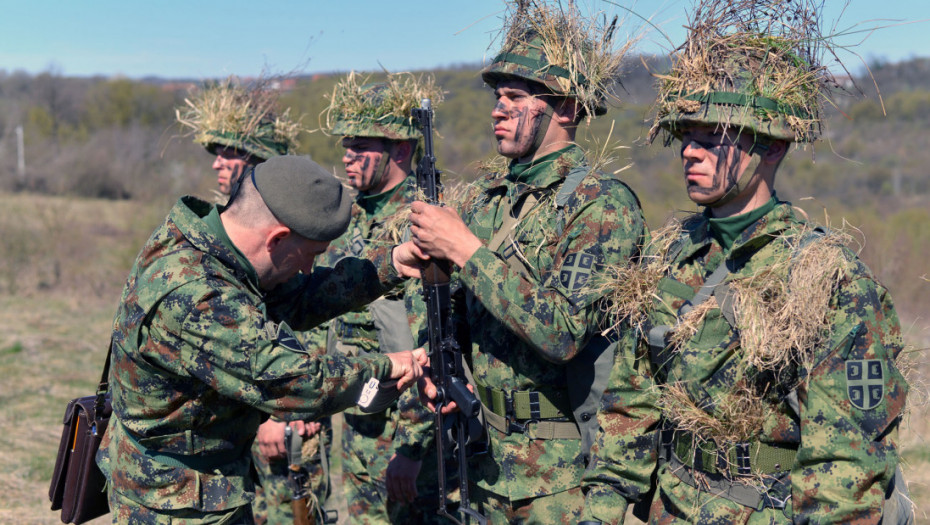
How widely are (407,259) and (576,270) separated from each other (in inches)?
33.0

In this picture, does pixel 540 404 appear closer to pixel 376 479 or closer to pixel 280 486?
pixel 376 479

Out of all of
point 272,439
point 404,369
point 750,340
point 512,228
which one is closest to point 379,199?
point 272,439

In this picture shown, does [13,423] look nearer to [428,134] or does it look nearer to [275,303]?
[275,303]

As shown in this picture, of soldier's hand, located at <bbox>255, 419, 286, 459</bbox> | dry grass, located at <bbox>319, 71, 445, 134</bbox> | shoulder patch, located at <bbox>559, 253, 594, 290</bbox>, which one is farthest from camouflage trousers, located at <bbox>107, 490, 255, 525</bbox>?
dry grass, located at <bbox>319, 71, 445, 134</bbox>

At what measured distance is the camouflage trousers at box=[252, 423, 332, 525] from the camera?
5.76 metres

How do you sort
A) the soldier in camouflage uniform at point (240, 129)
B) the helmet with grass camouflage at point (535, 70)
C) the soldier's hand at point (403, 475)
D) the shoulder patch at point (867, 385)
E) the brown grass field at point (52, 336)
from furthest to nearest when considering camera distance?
the brown grass field at point (52, 336) < the soldier in camouflage uniform at point (240, 129) < the soldier's hand at point (403, 475) < the helmet with grass camouflage at point (535, 70) < the shoulder patch at point (867, 385)

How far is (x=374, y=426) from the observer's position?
497cm

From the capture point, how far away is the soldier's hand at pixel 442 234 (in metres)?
Answer: 3.52

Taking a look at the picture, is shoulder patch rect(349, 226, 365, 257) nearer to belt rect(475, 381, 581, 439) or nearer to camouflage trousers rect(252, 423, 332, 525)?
camouflage trousers rect(252, 423, 332, 525)

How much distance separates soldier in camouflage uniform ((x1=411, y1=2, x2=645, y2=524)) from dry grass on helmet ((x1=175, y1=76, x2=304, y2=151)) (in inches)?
145

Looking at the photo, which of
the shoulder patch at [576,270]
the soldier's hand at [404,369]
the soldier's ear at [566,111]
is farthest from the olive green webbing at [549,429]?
the soldier's ear at [566,111]

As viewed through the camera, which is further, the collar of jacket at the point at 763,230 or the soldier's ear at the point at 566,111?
the soldier's ear at the point at 566,111

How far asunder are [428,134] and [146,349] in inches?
57.4

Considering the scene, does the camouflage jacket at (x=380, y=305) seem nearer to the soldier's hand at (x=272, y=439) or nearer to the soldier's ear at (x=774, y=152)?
the soldier's hand at (x=272, y=439)
